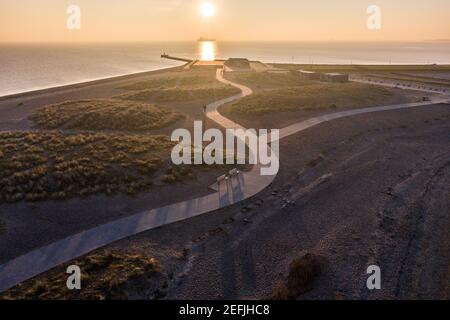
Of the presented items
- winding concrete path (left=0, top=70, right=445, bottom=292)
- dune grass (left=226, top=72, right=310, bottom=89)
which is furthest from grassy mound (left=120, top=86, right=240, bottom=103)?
winding concrete path (left=0, top=70, right=445, bottom=292)

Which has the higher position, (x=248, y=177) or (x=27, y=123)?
(x=27, y=123)

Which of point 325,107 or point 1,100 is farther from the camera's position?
point 1,100

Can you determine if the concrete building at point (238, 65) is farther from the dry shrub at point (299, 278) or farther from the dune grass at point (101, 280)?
the dune grass at point (101, 280)

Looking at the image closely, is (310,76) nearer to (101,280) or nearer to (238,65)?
(238,65)

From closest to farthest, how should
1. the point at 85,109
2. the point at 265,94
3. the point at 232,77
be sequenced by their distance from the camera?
1. the point at 85,109
2. the point at 265,94
3. the point at 232,77
